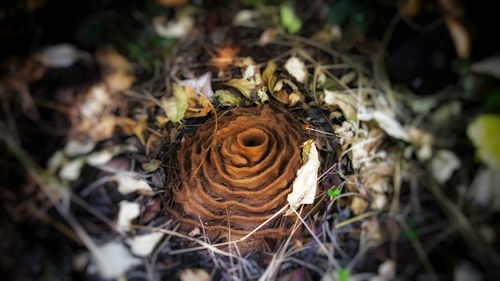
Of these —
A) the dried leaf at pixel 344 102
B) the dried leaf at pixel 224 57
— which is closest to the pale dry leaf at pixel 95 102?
the dried leaf at pixel 224 57

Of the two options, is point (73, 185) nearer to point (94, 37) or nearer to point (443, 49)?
point (94, 37)

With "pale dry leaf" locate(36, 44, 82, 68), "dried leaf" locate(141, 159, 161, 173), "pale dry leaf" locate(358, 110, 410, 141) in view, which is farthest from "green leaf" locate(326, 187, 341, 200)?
"pale dry leaf" locate(36, 44, 82, 68)

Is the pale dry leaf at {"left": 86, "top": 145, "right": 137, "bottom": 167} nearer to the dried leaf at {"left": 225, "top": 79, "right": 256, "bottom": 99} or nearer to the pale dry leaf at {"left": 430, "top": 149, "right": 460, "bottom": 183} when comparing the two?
the dried leaf at {"left": 225, "top": 79, "right": 256, "bottom": 99}

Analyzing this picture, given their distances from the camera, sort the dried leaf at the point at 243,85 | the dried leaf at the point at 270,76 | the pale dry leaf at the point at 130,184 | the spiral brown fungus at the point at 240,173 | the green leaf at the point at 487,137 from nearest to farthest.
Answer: the green leaf at the point at 487,137, the pale dry leaf at the point at 130,184, the dried leaf at the point at 270,76, the dried leaf at the point at 243,85, the spiral brown fungus at the point at 240,173

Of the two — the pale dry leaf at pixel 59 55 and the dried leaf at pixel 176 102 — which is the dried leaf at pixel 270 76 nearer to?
the dried leaf at pixel 176 102

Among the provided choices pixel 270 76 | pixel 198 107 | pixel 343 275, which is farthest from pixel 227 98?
pixel 343 275

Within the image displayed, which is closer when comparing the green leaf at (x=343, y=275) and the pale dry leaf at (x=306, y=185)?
the green leaf at (x=343, y=275)

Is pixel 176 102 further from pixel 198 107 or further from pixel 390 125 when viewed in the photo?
pixel 390 125
